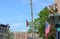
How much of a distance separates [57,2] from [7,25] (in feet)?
120

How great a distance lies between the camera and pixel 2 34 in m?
48.0

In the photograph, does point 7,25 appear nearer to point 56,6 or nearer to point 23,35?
point 23,35

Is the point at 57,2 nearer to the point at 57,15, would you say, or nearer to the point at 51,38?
the point at 57,15

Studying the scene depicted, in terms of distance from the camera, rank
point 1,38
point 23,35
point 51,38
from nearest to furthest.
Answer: point 51,38, point 1,38, point 23,35

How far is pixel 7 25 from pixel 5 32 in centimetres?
546

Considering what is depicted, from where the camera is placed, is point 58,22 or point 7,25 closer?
point 58,22

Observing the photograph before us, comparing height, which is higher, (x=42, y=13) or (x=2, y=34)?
(x=42, y=13)

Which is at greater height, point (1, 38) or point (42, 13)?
point (42, 13)

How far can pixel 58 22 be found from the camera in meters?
15.6

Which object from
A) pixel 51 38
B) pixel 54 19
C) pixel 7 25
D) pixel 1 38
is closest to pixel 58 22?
pixel 54 19

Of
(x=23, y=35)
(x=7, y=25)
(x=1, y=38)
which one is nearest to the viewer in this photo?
(x=1, y=38)

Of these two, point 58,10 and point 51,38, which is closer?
point 58,10

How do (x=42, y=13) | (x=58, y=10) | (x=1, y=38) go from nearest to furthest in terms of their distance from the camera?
(x=58, y=10), (x=1, y=38), (x=42, y=13)

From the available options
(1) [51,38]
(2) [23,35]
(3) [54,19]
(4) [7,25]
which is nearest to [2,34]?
(4) [7,25]
